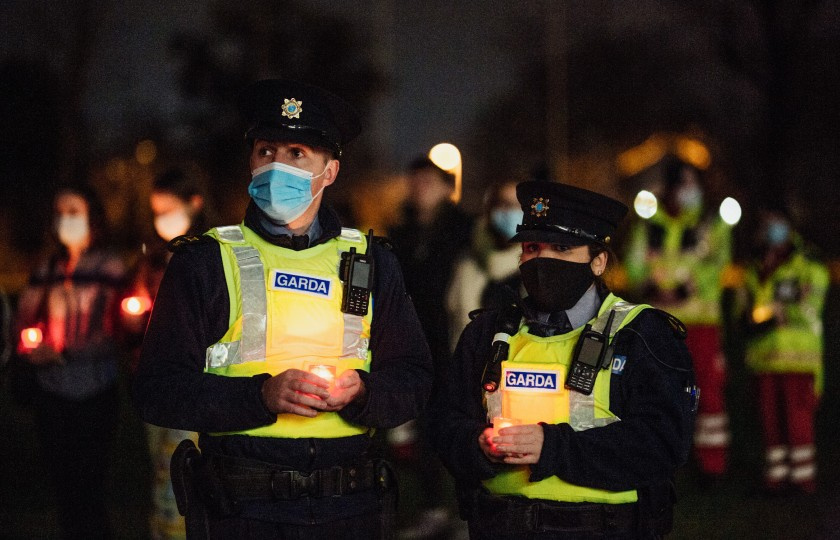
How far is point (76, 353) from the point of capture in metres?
6.62

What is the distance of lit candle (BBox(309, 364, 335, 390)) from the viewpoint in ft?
11.7

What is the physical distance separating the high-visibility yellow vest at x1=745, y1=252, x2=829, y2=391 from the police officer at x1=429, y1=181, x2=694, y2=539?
230 inches

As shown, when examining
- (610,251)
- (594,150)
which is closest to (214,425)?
(610,251)

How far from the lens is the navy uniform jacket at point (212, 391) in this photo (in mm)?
3674

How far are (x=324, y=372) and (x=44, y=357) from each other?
11.4 ft

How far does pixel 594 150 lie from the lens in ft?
179

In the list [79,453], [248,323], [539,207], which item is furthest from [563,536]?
[79,453]

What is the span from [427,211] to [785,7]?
3079cm

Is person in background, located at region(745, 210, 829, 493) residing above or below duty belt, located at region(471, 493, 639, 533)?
above

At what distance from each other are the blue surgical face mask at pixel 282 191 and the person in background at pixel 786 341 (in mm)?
6502

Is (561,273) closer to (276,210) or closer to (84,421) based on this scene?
(276,210)

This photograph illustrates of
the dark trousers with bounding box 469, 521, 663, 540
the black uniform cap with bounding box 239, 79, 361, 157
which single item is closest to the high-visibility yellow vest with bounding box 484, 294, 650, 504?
the dark trousers with bounding box 469, 521, 663, 540

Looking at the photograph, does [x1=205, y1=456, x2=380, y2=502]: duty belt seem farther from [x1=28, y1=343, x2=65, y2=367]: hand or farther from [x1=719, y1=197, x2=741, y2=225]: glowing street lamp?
[x1=719, y1=197, x2=741, y2=225]: glowing street lamp

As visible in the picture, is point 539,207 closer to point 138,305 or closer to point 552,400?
point 552,400
